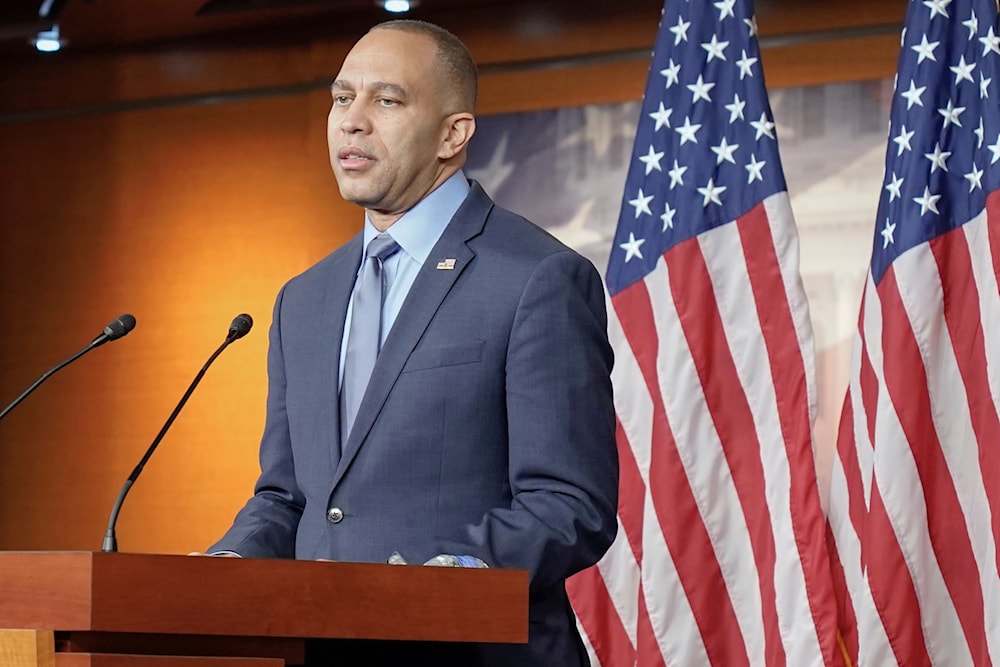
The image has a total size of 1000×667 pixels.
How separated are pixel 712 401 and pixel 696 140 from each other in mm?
744

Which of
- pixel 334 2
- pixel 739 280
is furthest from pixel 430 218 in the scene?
pixel 334 2

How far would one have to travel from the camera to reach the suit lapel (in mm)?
2121

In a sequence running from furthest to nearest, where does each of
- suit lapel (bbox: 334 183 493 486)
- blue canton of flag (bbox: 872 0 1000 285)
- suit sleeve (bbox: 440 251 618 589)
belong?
1. blue canton of flag (bbox: 872 0 1000 285)
2. suit lapel (bbox: 334 183 493 486)
3. suit sleeve (bbox: 440 251 618 589)

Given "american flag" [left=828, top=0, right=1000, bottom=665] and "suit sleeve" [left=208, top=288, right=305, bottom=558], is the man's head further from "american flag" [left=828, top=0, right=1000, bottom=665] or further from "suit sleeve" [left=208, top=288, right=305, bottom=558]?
"american flag" [left=828, top=0, right=1000, bottom=665]

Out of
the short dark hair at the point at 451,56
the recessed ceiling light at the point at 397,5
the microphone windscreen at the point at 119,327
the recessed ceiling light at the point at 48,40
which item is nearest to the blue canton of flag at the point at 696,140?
the recessed ceiling light at the point at 397,5

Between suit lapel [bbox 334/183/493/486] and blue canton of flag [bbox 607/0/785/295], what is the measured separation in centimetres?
189

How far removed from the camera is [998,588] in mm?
3674

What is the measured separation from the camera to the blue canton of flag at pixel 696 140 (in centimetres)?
413

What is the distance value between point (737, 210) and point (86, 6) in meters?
2.60

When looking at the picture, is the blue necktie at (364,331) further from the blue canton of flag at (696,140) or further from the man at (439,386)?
the blue canton of flag at (696,140)

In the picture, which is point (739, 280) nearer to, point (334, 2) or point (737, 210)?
point (737, 210)

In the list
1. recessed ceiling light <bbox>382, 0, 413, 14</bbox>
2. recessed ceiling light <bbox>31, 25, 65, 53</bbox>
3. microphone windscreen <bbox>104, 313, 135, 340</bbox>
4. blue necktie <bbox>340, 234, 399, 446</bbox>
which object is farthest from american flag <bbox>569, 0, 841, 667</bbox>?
recessed ceiling light <bbox>31, 25, 65, 53</bbox>

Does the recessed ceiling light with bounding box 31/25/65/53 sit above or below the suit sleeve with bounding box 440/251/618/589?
above

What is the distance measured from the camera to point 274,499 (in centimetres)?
235
